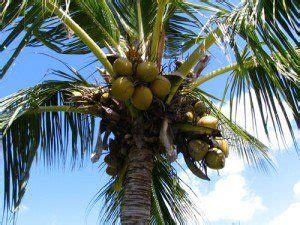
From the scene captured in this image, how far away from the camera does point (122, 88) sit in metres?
4.46

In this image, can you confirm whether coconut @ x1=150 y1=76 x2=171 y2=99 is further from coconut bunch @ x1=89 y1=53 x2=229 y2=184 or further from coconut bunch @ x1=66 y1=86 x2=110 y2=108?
coconut bunch @ x1=66 y1=86 x2=110 y2=108

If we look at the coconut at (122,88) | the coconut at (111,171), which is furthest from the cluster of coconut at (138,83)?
the coconut at (111,171)

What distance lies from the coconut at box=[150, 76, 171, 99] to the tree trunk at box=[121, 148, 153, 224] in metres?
0.62

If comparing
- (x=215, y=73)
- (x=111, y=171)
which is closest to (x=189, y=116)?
(x=215, y=73)

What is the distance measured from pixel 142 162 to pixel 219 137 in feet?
2.80

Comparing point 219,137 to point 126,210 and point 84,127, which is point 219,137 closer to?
point 126,210

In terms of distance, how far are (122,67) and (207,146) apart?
119cm

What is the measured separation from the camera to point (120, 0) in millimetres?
6457

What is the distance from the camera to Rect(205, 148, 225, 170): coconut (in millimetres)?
4875

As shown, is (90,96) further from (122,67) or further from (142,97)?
(142,97)

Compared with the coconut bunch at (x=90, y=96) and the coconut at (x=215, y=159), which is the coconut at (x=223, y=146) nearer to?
the coconut at (x=215, y=159)

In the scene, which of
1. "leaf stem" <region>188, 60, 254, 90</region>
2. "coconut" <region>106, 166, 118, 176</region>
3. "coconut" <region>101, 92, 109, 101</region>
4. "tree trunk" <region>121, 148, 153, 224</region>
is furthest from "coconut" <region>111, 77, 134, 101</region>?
"coconut" <region>106, 166, 118, 176</region>

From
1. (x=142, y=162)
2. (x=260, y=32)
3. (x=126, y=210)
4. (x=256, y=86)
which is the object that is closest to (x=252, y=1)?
(x=260, y=32)

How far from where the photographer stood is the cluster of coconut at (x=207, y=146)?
15.9 feet
